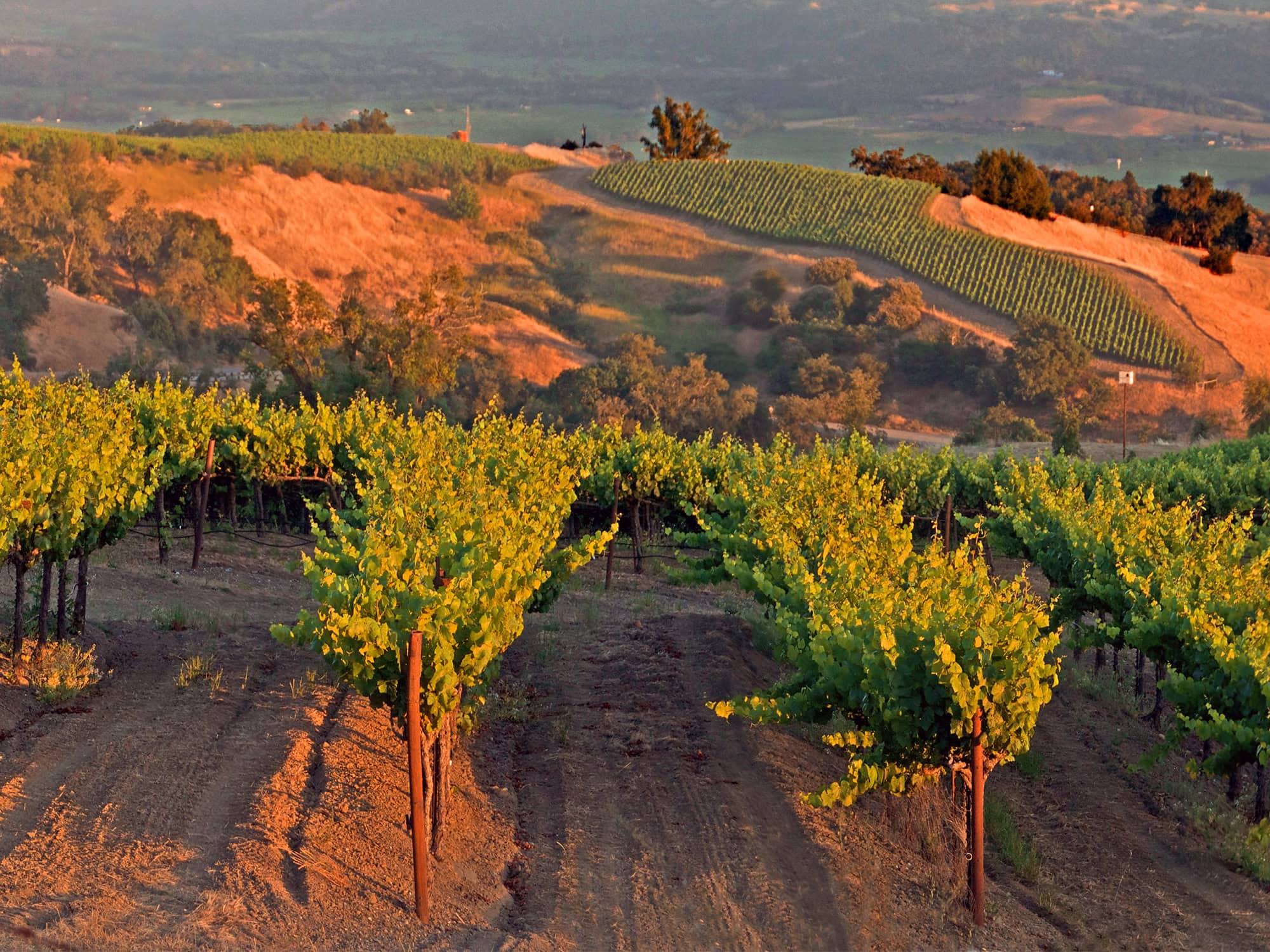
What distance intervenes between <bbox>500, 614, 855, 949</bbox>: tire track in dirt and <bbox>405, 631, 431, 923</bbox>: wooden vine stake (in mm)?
903

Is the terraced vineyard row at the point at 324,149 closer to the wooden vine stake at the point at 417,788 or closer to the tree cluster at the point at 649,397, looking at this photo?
the tree cluster at the point at 649,397

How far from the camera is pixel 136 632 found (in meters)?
19.5

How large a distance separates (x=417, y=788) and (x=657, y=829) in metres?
3.42

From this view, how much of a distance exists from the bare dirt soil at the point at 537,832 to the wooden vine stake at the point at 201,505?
6.39 metres

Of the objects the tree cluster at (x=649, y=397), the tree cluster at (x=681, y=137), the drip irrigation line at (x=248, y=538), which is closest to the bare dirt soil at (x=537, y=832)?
the drip irrigation line at (x=248, y=538)

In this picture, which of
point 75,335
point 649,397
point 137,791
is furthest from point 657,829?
point 75,335

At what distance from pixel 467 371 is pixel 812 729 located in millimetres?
57163

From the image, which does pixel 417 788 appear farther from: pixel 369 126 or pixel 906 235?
pixel 369 126

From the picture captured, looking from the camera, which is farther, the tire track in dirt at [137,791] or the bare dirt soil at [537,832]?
the bare dirt soil at [537,832]

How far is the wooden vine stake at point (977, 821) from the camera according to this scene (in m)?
12.6

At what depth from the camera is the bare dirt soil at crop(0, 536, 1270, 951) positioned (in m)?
12.0

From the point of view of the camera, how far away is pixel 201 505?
2639 cm

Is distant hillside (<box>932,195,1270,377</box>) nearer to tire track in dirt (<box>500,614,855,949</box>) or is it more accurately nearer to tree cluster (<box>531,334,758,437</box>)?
tree cluster (<box>531,334,758,437</box>)

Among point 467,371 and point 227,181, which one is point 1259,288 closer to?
point 467,371
